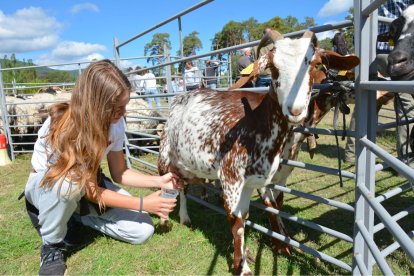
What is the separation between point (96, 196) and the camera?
278cm

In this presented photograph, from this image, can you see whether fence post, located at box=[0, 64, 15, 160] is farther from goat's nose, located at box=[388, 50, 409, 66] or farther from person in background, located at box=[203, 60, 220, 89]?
goat's nose, located at box=[388, 50, 409, 66]

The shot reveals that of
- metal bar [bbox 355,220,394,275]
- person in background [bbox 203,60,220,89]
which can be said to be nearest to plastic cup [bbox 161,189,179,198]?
metal bar [bbox 355,220,394,275]

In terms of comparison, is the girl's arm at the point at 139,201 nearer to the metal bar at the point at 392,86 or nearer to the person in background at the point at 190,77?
the metal bar at the point at 392,86

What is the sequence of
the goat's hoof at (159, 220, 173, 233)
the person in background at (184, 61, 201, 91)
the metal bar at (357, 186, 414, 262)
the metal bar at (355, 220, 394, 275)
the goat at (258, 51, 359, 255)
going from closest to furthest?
the metal bar at (357, 186, 414, 262)
the metal bar at (355, 220, 394, 275)
the goat at (258, 51, 359, 255)
the goat's hoof at (159, 220, 173, 233)
the person in background at (184, 61, 201, 91)

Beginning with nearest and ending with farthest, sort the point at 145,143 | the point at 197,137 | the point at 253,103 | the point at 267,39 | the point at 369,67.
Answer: the point at 369,67 → the point at 267,39 → the point at 253,103 → the point at 197,137 → the point at 145,143

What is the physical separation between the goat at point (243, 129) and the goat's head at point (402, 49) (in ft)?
1.73

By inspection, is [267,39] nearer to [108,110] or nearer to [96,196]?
[108,110]

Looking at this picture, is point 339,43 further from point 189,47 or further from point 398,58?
point 189,47

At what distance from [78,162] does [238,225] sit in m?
1.37

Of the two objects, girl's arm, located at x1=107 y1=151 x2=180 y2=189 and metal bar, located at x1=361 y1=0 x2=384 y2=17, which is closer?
metal bar, located at x1=361 y1=0 x2=384 y2=17

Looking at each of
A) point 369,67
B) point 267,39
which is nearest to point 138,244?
point 267,39

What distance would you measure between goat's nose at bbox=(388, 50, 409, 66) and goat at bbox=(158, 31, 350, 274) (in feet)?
1.66

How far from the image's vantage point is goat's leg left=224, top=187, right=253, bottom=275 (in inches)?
110

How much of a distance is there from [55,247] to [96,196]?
2.33 ft
